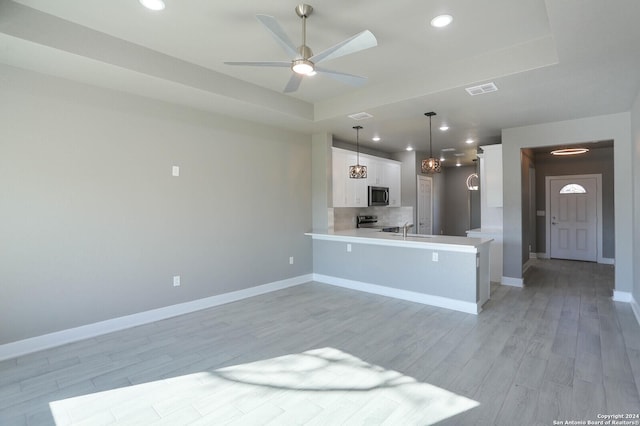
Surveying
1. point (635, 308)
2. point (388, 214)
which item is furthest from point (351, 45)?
point (388, 214)

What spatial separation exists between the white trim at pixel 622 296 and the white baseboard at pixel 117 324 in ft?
16.3

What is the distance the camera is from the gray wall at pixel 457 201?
10211 millimetres

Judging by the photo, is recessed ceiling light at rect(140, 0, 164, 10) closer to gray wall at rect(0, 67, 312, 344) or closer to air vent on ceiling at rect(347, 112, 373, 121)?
gray wall at rect(0, 67, 312, 344)

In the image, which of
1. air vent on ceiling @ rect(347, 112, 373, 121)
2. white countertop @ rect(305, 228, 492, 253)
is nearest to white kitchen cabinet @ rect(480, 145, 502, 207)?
white countertop @ rect(305, 228, 492, 253)

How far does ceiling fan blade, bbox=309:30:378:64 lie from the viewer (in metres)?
2.32

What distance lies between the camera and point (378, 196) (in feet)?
23.5

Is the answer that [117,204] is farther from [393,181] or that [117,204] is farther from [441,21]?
[393,181]

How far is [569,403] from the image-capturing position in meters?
2.22

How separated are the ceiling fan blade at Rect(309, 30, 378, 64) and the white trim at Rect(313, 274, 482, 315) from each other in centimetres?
328

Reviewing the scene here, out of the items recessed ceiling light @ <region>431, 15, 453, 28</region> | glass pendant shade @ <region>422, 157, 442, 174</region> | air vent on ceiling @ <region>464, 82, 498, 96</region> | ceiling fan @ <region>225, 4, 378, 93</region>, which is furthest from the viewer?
glass pendant shade @ <region>422, 157, 442, 174</region>

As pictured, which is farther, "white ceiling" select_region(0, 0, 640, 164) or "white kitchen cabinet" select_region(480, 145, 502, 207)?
"white kitchen cabinet" select_region(480, 145, 502, 207)

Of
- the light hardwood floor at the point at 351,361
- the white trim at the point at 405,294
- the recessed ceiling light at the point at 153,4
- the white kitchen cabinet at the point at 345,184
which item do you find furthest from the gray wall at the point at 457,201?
the recessed ceiling light at the point at 153,4

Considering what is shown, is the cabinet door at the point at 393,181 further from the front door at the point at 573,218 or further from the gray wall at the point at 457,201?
the front door at the point at 573,218

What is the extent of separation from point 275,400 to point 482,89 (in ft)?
12.0
